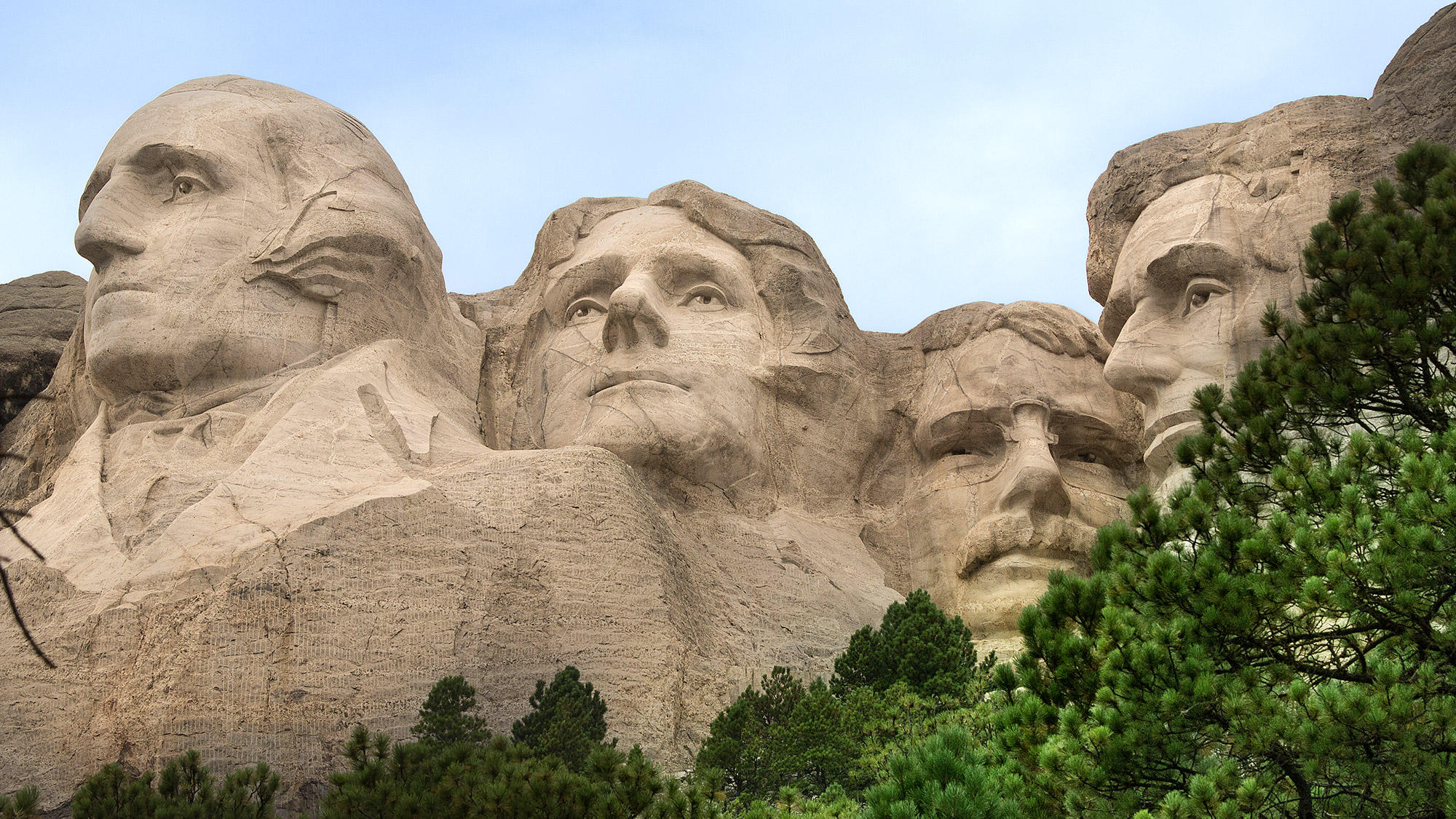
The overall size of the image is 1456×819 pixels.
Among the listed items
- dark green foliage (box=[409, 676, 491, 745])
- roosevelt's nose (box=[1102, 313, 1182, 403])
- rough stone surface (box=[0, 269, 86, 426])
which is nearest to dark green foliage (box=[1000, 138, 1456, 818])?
dark green foliage (box=[409, 676, 491, 745])

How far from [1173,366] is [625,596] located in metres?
4.59

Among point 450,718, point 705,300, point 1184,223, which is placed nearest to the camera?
point 450,718

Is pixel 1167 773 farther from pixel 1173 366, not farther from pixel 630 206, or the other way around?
pixel 630 206

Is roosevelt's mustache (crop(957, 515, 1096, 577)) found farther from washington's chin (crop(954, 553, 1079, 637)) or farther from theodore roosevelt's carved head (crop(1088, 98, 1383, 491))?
theodore roosevelt's carved head (crop(1088, 98, 1383, 491))

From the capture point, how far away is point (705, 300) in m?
13.5

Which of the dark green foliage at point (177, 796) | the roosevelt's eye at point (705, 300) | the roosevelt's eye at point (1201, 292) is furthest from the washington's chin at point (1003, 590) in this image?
the dark green foliage at point (177, 796)

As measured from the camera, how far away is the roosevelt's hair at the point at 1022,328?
1385 centimetres

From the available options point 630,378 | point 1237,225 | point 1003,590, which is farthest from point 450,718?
point 1237,225

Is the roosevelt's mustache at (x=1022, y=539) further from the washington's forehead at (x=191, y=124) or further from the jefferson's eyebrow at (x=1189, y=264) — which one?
the washington's forehead at (x=191, y=124)

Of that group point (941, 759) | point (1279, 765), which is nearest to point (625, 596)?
point (941, 759)

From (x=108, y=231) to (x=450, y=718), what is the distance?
5.43 m

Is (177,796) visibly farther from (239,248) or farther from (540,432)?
(540,432)

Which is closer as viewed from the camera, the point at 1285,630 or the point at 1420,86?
the point at 1285,630

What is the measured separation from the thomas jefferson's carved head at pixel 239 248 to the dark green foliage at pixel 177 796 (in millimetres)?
4095
